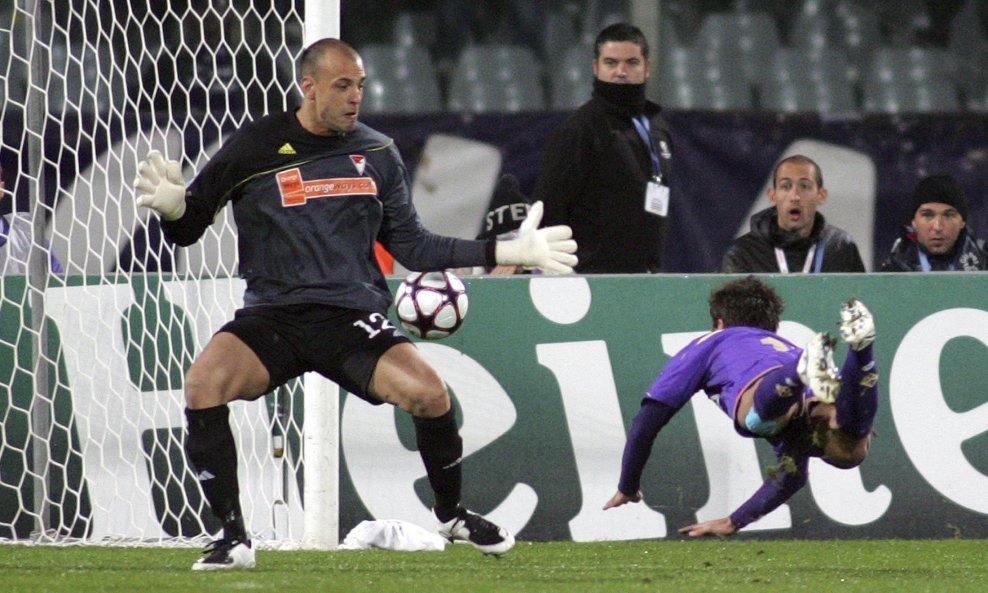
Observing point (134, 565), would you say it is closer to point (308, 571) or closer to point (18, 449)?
point (308, 571)

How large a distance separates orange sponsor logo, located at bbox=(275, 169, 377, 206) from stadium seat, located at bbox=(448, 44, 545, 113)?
254 inches

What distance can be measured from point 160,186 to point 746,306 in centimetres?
240

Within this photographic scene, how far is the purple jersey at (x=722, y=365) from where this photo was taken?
19.4ft

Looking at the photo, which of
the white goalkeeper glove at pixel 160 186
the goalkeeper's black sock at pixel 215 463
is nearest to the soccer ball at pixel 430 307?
the goalkeeper's black sock at pixel 215 463

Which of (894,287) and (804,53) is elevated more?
(804,53)

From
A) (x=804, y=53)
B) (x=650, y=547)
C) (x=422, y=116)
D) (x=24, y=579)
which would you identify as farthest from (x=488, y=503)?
(x=804, y=53)

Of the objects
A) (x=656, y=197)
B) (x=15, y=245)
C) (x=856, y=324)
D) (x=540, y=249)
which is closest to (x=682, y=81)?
(x=656, y=197)

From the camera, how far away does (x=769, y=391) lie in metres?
5.58

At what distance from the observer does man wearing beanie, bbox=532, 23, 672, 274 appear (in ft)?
22.6

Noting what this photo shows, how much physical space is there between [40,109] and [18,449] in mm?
1405

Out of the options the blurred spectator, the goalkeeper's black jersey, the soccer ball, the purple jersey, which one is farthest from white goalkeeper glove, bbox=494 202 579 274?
the blurred spectator

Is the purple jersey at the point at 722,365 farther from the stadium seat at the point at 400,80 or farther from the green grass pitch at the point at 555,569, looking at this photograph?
the stadium seat at the point at 400,80

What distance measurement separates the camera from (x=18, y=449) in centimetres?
668

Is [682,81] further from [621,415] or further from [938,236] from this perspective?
[621,415]
